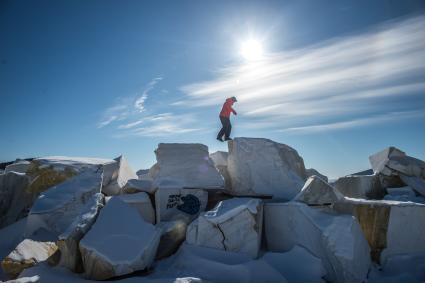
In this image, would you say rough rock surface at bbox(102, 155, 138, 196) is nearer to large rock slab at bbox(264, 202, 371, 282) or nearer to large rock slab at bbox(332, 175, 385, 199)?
large rock slab at bbox(264, 202, 371, 282)

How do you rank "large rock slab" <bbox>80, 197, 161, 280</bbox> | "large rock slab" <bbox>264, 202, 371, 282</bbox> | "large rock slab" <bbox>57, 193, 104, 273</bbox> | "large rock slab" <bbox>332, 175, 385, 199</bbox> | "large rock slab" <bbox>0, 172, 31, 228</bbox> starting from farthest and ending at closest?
"large rock slab" <bbox>332, 175, 385, 199</bbox> → "large rock slab" <bbox>0, 172, 31, 228</bbox> → "large rock slab" <bbox>264, 202, 371, 282</bbox> → "large rock slab" <bbox>57, 193, 104, 273</bbox> → "large rock slab" <bbox>80, 197, 161, 280</bbox>

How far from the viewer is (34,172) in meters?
4.68

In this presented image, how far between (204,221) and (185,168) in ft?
5.05

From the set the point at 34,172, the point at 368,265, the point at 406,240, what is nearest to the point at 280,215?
the point at 368,265

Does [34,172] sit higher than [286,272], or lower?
higher

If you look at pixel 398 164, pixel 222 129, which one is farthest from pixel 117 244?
pixel 398 164

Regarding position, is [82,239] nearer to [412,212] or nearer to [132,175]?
[132,175]

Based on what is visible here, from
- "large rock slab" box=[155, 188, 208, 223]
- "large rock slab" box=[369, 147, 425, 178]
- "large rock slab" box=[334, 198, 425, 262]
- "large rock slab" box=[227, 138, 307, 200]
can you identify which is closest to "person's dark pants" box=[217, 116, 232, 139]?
"large rock slab" box=[227, 138, 307, 200]

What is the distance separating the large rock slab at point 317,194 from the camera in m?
3.69

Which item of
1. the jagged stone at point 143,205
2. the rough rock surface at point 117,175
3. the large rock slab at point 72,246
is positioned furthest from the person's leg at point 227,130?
the large rock slab at point 72,246

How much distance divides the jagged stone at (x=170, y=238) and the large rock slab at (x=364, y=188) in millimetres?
4023

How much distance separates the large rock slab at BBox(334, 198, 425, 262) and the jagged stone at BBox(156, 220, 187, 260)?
218 centimetres

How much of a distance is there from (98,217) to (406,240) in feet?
11.3

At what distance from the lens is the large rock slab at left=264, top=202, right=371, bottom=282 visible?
3.04 metres
